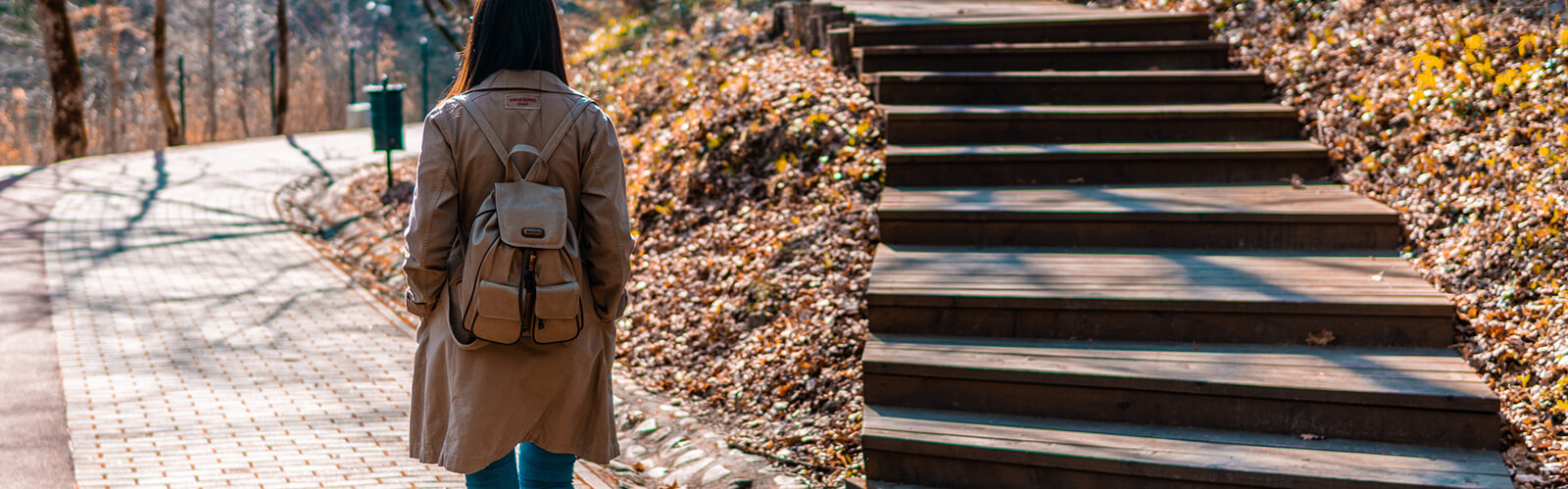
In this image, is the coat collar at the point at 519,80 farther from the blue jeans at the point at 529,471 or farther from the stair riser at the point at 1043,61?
the stair riser at the point at 1043,61

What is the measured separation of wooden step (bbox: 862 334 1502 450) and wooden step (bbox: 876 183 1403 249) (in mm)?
844

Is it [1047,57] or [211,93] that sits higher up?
[1047,57]

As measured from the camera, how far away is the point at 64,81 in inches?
556

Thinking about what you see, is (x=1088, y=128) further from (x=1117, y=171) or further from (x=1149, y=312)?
(x=1149, y=312)

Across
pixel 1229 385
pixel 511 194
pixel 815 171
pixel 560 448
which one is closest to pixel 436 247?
pixel 511 194

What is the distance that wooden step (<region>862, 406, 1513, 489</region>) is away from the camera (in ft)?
10.6

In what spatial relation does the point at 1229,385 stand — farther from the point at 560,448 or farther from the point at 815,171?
the point at 815,171

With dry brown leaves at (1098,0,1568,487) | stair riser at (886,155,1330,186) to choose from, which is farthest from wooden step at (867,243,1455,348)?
stair riser at (886,155,1330,186)

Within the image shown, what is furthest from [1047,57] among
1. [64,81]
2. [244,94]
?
[244,94]

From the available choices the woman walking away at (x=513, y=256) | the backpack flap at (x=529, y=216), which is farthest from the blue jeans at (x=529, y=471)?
the backpack flap at (x=529, y=216)

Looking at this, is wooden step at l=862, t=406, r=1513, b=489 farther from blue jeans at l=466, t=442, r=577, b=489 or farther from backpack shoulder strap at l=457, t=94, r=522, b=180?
backpack shoulder strap at l=457, t=94, r=522, b=180

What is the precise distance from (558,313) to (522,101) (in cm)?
50

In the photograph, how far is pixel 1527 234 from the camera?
396cm

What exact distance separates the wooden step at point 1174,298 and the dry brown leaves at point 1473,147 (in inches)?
8.8
